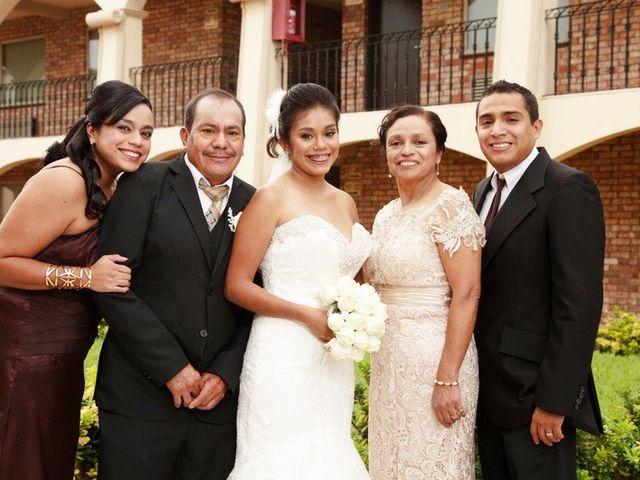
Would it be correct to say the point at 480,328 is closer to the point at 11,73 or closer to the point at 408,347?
the point at 408,347

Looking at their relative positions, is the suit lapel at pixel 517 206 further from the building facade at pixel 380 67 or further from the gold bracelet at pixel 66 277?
the building facade at pixel 380 67

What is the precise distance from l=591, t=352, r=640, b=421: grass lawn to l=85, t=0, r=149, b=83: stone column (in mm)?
8926

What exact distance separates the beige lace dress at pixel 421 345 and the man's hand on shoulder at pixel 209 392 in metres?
0.83

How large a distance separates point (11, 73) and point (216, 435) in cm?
1828

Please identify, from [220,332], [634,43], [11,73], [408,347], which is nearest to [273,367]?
[220,332]

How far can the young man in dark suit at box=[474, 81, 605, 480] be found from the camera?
11.2ft

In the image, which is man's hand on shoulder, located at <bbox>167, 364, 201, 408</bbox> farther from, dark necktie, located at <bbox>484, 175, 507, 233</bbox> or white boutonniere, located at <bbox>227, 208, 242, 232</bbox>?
dark necktie, located at <bbox>484, 175, 507, 233</bbox>

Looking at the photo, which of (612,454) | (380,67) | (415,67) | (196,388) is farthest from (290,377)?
(380,67)

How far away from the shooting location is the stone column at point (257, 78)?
1272 centimetres

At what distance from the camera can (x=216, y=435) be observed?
139 inches

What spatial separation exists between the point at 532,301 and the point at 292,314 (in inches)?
39.9

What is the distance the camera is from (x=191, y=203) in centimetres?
347

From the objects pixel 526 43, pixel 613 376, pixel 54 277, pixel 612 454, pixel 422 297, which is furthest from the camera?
pixel 526 43

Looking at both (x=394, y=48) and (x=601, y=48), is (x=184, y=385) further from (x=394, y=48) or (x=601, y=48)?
(x=394, y=48)
